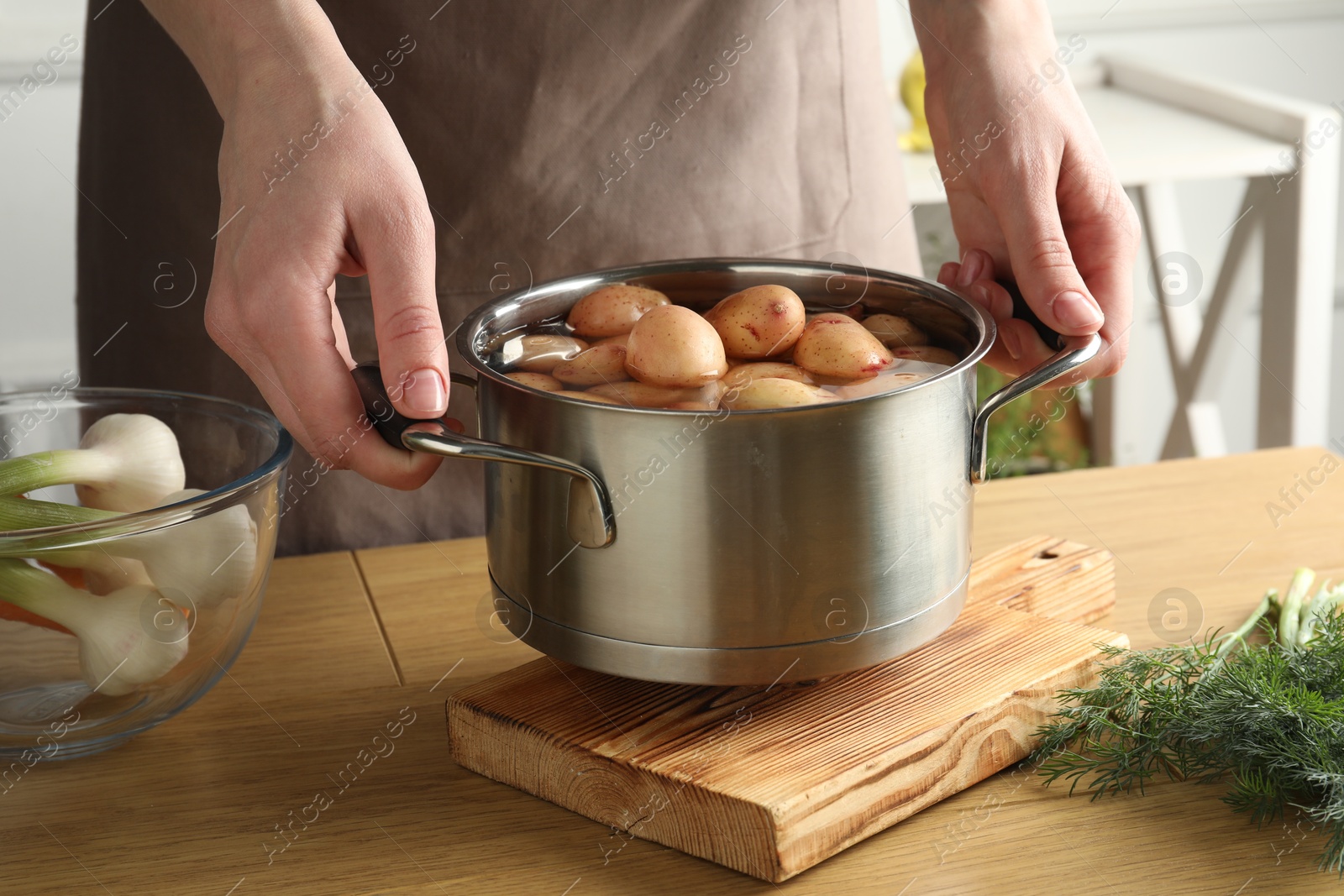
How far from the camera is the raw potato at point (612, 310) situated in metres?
0.69

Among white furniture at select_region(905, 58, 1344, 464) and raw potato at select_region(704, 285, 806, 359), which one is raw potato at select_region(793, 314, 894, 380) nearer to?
raw potato at select_region(704, 285, 806, 359)

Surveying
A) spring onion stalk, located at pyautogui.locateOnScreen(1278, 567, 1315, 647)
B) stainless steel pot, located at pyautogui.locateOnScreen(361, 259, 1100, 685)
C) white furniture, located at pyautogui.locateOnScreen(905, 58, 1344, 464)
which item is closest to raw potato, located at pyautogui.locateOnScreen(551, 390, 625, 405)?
stainless steel pot, located at pyautogui.locateOnScreen(361, 259, 1100, 685)

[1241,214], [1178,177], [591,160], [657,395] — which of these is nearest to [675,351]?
[657,395]

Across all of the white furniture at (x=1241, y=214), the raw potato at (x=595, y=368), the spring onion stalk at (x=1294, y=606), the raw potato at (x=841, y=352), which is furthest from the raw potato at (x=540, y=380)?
the white furniture at (x=1241, y=214)

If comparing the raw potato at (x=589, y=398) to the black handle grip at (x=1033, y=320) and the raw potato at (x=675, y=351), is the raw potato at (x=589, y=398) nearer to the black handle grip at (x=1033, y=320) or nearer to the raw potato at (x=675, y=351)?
the raw potato at (x=675, y=351)

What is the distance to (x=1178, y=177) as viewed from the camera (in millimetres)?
1886

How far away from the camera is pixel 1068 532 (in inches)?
36.4

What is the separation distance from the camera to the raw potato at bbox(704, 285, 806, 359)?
25.6 inches

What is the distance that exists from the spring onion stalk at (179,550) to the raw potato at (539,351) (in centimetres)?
16

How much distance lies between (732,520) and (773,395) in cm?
7

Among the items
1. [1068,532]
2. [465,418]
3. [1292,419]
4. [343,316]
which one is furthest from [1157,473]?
[1292,419]

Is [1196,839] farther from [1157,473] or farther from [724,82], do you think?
[724,82]

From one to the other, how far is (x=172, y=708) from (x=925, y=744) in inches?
15.5

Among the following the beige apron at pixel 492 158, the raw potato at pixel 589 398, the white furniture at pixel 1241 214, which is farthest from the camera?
the white furniture at pixel 1241 214
